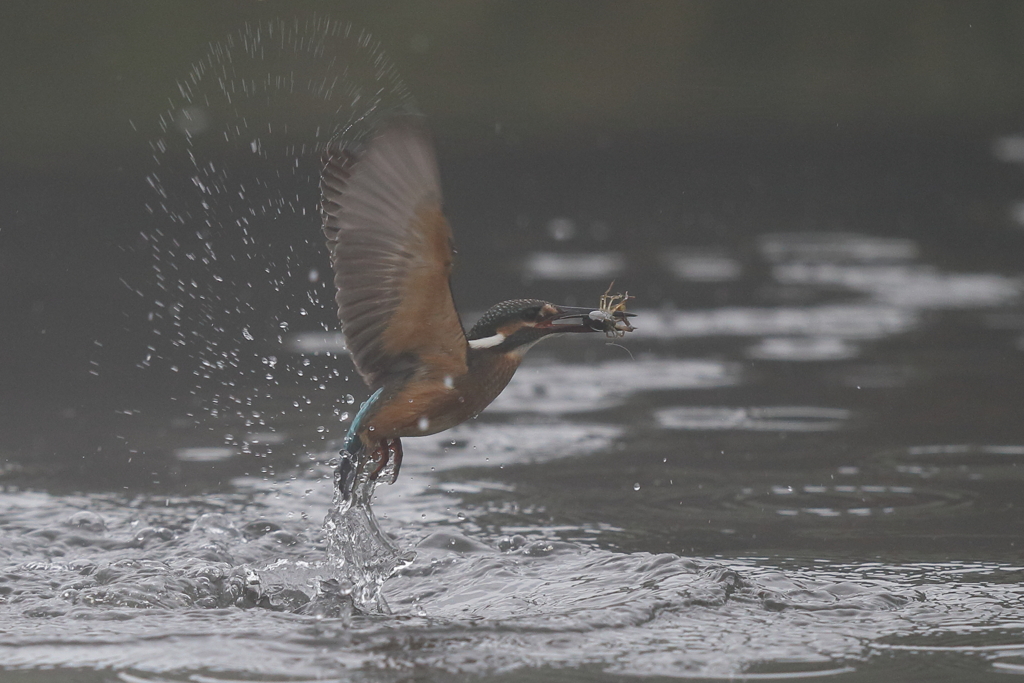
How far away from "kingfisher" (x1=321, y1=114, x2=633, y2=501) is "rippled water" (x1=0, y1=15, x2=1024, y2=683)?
A: 54 cm

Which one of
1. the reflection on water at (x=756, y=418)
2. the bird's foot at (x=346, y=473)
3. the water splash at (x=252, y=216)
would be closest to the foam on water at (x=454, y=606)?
the bird's foot at (x=346, y=473)

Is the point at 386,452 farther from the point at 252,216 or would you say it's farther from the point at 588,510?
the point at 252,216

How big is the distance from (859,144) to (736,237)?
136 inches

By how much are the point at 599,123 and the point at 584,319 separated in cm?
948

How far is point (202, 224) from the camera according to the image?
971cm

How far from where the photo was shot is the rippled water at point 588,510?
3496mm

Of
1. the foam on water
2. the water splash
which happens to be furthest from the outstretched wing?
the foam on water

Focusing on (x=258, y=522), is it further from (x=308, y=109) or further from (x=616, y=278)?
(x=308, y=109)

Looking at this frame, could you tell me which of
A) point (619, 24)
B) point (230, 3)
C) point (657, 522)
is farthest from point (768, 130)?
point (657, 522)

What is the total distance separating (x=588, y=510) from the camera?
4750 millimetres

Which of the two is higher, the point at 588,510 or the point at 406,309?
the point at 406,309

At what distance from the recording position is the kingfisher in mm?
3426

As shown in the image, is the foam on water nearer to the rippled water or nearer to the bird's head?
the rippled water

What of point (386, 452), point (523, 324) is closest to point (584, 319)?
point (523, 324)
